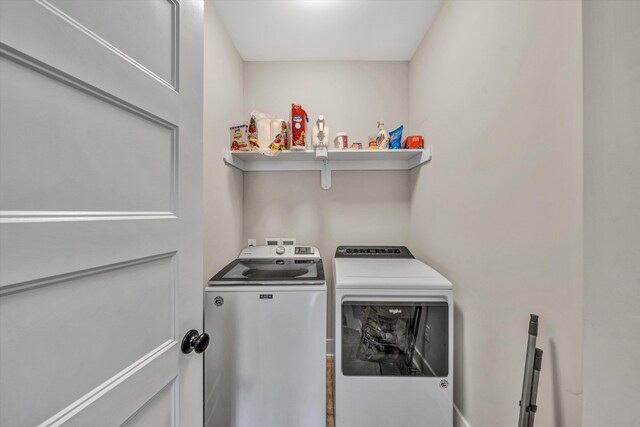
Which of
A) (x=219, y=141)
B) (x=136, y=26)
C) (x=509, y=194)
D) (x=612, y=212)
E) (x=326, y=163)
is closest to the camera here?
(x=612, y=212)

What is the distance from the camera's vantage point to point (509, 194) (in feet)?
3.16

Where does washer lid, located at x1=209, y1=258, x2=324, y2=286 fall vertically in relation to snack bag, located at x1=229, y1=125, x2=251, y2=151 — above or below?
below

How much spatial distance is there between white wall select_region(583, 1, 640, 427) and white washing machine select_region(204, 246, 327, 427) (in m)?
1.01

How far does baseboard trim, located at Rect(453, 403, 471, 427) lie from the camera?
1238 mm

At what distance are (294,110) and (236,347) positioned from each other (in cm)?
157

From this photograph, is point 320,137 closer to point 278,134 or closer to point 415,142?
point 278,134

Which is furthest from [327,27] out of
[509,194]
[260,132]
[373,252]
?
[373,252]

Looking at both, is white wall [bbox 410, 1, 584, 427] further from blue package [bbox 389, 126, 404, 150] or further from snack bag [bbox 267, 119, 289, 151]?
snack bag [bbox 267, 119, 289, 151]

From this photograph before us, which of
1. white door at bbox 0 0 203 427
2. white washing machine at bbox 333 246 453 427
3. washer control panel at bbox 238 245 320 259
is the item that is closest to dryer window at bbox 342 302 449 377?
white washing machine at bbox 333 246 453 427

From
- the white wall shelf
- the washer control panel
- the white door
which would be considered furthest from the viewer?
the white wall shelf

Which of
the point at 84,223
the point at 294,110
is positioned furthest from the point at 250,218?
the point at 84,223

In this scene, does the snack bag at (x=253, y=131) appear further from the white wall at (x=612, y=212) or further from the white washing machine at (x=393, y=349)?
the white wall at (x=612, y=212)

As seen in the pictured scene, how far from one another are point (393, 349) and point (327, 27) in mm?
2205

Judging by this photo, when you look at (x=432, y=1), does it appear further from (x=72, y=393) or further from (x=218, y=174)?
(x=72, y=393)
